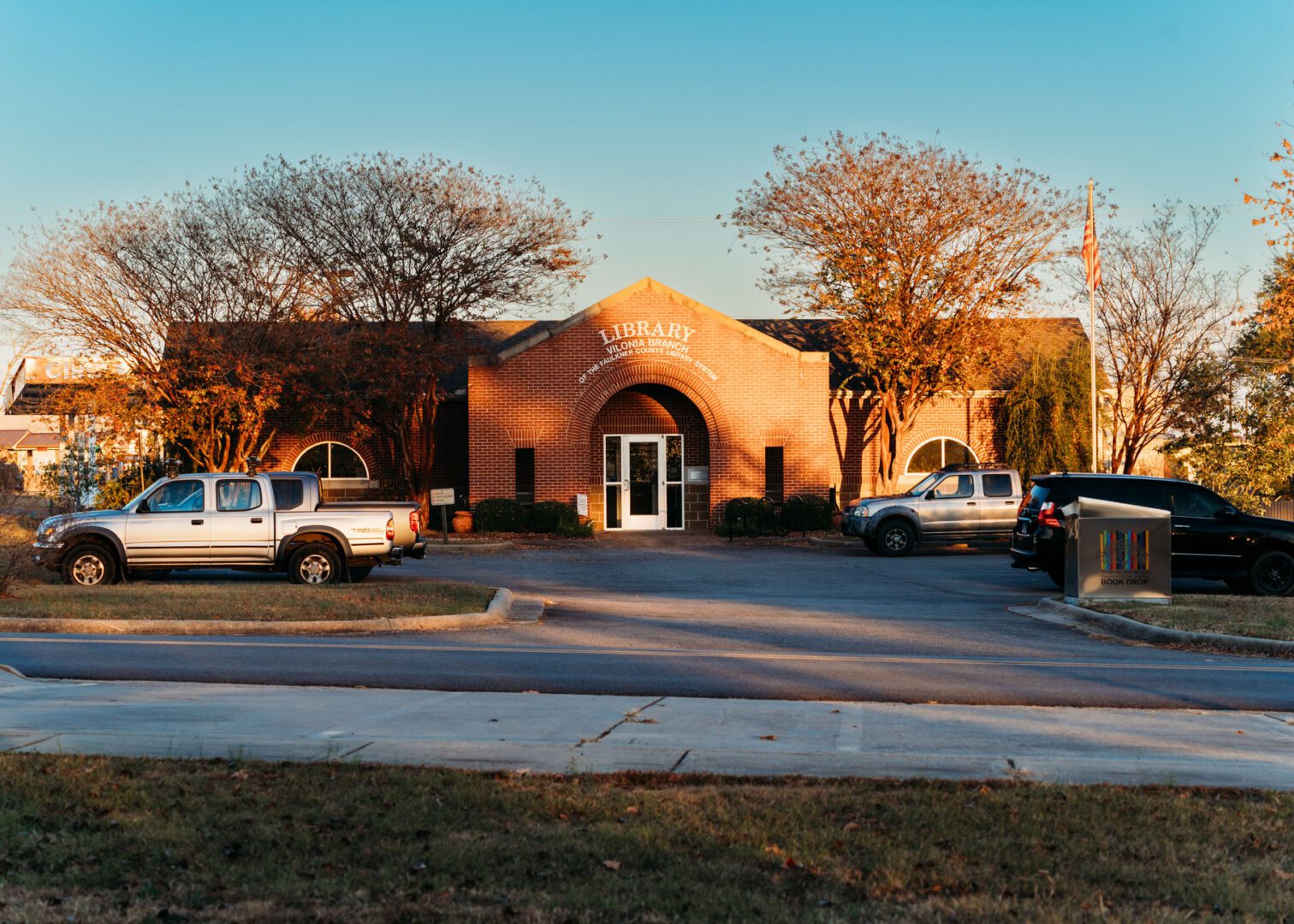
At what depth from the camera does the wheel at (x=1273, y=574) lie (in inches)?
746

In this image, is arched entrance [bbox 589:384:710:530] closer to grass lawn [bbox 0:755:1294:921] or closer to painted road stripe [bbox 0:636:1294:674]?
painted road stripe [bbox 0:636:1294:674]

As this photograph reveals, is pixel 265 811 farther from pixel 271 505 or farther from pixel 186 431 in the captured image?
pixel 186 431

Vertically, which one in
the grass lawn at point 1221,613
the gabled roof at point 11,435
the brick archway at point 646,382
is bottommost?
the grass lawn at point 1221,613

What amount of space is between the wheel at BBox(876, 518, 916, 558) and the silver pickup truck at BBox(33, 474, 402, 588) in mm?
11795

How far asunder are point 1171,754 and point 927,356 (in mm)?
25658

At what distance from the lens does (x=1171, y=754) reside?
25.3 ft

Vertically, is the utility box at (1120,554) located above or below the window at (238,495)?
below

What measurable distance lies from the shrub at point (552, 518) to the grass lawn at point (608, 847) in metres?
24.9

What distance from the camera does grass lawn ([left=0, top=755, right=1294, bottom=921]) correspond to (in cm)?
473

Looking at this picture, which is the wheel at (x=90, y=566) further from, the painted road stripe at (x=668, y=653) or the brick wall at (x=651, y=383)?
the brick wall at (x=651, y=383)

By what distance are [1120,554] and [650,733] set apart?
1077cm

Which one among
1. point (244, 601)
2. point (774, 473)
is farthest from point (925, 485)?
point (244, 601)

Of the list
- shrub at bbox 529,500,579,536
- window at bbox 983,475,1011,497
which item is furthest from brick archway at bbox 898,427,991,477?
shrub at bbox 529,500,579,536

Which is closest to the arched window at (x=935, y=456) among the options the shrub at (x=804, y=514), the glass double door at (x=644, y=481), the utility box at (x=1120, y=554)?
the shrub at (x=804, y=514)
